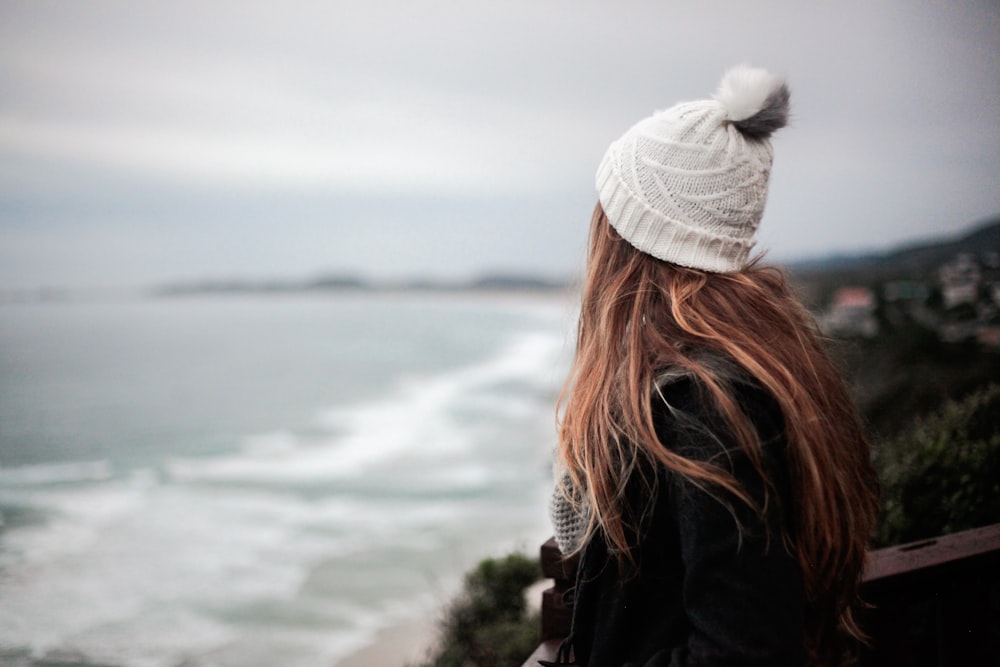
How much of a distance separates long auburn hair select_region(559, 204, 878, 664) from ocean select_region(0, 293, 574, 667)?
398 millimetres

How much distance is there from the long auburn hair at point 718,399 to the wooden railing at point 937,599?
58cm

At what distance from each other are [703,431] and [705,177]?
1.66 ft

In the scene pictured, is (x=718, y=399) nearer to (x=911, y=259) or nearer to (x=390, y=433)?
(x=911, y=259)

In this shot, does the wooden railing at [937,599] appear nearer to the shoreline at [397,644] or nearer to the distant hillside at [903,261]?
the distant hillside at [903,261]

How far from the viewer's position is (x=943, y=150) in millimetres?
6344

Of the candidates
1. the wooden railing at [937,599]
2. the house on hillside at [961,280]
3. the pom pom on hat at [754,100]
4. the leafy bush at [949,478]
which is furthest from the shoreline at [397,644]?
the pom pom on hat at [754,100]

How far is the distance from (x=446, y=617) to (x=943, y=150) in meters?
6.16

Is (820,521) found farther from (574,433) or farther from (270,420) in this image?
(270,420)

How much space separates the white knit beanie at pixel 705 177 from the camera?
1.25 m

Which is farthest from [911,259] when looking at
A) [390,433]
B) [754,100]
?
[390,433]

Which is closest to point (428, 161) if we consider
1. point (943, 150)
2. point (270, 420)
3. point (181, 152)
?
point (181, 152)

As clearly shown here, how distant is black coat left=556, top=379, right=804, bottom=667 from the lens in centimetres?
94

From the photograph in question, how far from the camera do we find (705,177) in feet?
4.15

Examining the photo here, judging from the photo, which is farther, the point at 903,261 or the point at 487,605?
the point at 903,261
